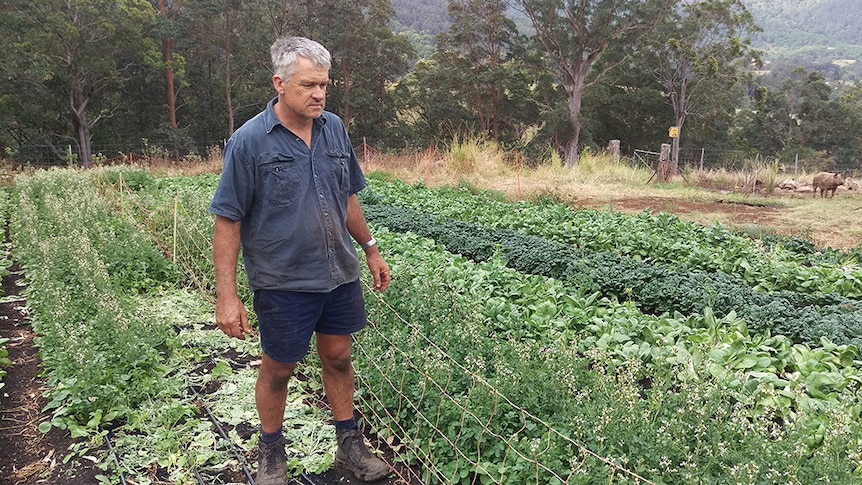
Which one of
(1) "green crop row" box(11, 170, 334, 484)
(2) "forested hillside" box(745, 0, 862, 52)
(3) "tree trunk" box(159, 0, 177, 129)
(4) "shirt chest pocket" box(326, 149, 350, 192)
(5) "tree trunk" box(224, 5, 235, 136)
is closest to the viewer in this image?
(4) "shirt chest pocket" box(326, 149, 350, 192)

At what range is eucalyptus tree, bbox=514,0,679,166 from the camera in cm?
2762

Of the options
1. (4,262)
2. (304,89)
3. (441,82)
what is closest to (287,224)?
(304,89)

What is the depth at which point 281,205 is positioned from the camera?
7.99 ft

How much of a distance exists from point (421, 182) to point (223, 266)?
1163 centimetres

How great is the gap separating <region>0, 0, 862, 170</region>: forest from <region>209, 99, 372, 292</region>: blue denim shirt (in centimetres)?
2167

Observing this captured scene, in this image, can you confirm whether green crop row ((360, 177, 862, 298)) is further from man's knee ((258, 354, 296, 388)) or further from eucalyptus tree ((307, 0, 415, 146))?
eucalyptus tree ((307, 0, 415, 146))

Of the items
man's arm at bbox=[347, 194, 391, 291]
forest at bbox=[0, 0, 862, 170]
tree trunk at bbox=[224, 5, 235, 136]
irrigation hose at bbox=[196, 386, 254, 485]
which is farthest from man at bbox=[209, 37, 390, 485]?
tree trunk at bbox=[224, 5, 235, 136]

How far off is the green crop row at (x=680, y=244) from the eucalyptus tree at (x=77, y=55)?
1769cm

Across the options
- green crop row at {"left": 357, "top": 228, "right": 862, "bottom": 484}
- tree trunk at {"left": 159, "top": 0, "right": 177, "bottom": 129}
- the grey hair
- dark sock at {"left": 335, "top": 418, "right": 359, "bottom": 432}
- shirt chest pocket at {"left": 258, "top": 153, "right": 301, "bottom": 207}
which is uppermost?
tree trunk at {"left": 159, "top": 0, "right": 177, "bottom": 129}

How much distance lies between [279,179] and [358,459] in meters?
1.49

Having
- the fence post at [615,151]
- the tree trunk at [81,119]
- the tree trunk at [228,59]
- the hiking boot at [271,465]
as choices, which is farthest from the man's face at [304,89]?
the tree trunk at [228,59]

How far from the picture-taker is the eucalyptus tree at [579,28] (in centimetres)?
2762

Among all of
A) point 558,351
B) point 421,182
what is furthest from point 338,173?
point 421,182

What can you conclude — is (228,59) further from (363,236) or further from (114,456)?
(363,236)
